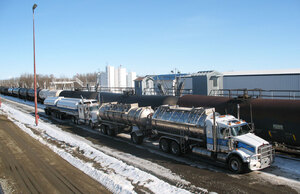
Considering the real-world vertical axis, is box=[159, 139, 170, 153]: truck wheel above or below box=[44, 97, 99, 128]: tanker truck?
below

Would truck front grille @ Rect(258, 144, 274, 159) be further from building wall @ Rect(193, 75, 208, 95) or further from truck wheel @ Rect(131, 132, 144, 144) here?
building wall @ Rect(193, 75, 208, 95)

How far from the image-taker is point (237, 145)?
12875 mm

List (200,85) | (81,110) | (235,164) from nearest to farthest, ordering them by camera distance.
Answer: (235,164) < (81,110) < (200,85)

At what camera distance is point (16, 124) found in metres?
27.7

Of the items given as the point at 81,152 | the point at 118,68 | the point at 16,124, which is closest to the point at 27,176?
the point at 81,152

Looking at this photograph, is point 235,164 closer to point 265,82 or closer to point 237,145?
point 237,145

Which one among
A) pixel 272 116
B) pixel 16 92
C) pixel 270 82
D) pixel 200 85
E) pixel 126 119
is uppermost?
pixel 270 82

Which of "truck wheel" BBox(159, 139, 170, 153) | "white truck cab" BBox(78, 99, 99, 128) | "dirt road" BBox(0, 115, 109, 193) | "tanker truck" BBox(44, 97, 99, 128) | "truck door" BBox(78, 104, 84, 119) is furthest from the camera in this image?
"truck door" BBox(78, 104, 84, 119)

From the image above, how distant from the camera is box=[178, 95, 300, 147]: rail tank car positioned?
13.8 m

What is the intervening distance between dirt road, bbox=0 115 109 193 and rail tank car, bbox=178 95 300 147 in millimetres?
10253

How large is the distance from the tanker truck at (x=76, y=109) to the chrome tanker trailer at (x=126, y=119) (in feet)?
7.44

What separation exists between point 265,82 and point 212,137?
80.5ft

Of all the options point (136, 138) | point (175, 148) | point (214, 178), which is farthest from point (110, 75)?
point (214, 178)

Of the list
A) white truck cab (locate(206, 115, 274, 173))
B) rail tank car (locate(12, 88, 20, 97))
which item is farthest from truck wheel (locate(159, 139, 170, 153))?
rail tank car (locate(12, 88, 20, 97))
